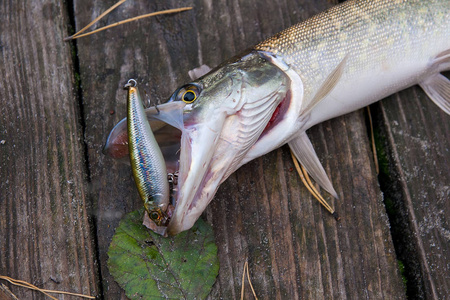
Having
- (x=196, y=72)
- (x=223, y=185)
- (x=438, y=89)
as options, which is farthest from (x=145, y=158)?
(x=438, y=89)

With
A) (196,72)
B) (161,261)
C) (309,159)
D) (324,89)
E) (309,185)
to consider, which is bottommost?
(161,261)

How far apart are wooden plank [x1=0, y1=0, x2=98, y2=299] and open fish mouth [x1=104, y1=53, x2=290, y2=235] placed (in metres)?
0.62

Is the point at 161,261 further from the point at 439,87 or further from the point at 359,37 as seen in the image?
the point at 439,87

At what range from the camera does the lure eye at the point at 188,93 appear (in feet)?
6.99

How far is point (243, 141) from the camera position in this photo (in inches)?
86.2

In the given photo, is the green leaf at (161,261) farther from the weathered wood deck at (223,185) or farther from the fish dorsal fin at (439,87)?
the fish dorsal fin at (439,87)

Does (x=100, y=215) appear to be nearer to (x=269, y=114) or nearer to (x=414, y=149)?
(x=269, y=114)

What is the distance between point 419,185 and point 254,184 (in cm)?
108

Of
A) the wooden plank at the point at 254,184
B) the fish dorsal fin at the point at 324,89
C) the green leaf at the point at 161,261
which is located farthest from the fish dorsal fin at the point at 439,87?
the green leaf at the point at 161,261

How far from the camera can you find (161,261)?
2352 mm

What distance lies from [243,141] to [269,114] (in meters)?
0.23

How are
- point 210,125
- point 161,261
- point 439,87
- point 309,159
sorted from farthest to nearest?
point 439,87
point 309,159
point 161,261
point 210,125

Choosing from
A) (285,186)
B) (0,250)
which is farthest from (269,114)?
(0,250)

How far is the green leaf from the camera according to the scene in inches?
91.2
